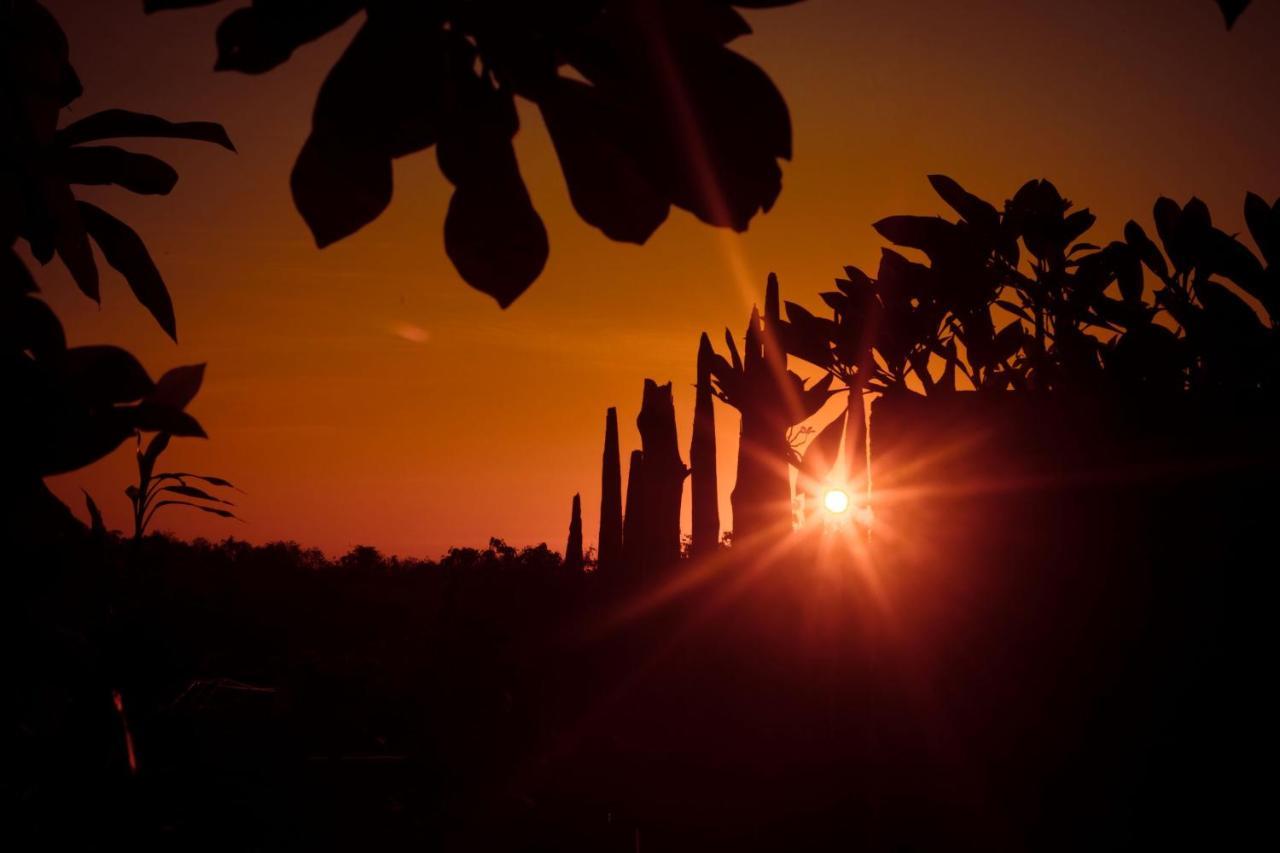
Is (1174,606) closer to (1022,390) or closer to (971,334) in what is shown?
(1022,390)

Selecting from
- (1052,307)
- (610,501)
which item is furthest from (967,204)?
(610,501)

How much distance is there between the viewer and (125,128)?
Result: 1.18 meters

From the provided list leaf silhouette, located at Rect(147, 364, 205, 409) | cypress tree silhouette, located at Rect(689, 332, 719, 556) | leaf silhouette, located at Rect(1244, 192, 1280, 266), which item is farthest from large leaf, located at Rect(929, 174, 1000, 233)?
cypress tree silhouette, located at Rect(689, 332, 719, 556)

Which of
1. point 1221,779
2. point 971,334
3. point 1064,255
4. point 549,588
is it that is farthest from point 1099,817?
point 549,588

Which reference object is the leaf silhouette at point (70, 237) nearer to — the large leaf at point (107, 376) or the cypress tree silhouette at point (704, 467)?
the large leaf at point (107, 376)

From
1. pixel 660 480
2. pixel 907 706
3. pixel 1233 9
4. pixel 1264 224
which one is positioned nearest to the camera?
pixel 1233 9

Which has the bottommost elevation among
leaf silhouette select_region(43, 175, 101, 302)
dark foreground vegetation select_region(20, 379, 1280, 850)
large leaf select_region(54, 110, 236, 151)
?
dark foreground vegetation select_region(20, 379, 1280, 850)

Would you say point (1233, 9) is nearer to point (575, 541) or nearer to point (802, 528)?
point (802, 528)

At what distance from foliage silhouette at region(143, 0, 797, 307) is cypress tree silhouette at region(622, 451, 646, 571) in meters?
9.43

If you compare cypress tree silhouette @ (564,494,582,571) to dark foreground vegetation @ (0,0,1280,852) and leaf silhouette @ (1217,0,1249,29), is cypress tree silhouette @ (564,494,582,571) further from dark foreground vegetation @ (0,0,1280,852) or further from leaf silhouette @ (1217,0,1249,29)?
leaf silhouette @ (1217,0,1249,29)

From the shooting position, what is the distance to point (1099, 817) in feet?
7.96

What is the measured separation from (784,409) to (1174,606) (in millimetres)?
1635

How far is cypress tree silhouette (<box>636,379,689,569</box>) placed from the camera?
9703 mm

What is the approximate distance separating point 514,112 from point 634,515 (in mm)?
10080
